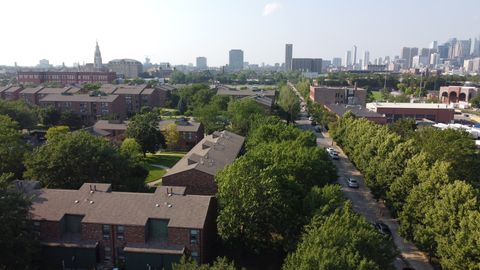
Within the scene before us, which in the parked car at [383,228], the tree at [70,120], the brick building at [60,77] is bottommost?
the parked car at [383,228]

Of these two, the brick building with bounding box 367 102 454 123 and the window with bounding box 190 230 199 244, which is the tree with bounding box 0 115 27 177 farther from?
the brick building with bounding box 367 102 454 123

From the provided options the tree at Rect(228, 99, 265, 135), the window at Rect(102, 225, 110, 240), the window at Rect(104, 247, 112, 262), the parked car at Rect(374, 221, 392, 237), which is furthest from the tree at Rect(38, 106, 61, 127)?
→ the parked car at Rect(374, 221, 392, 237)

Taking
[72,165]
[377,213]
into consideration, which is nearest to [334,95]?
[377,213]

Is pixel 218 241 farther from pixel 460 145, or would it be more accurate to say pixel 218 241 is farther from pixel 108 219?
pixel 460 145

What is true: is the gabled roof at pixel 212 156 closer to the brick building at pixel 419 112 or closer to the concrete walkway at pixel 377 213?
the concrete walkway at pixel 377 213

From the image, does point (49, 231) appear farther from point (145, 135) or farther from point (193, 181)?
point (145, 135)

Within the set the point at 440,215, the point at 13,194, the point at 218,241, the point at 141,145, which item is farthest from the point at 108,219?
the point at 141,145

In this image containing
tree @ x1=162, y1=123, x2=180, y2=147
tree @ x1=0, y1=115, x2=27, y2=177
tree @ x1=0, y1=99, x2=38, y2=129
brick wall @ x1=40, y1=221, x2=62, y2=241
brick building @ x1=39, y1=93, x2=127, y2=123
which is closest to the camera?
brick wall @ x1=40, y1=221, x2=62, y2=241

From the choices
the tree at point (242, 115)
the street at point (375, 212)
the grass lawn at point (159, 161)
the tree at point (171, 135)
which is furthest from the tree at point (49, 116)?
the street at point (375, 212)
